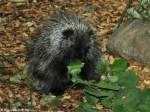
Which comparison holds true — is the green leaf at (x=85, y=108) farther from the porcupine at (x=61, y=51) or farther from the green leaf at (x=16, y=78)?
the green leaf at (x=16, y=78)

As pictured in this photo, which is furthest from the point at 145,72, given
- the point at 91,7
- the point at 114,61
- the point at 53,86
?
the point at 91,7

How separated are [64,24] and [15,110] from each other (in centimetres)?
138

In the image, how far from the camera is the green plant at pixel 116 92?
6941mm

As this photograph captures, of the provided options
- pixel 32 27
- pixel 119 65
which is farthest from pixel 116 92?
pixel 32 27

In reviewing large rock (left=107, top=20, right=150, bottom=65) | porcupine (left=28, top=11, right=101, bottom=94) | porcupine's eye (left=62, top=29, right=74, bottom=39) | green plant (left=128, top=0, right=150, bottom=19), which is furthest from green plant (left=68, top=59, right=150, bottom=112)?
green plant (left=128, top=0, right=150, bottom=19)

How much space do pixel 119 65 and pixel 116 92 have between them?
0.56 m

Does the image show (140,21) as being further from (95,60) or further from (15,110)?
(15,110)

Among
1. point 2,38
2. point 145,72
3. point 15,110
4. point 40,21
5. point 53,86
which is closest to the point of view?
point 15,110

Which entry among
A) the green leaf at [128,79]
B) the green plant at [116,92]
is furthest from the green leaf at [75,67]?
the green leaf at [128,79]

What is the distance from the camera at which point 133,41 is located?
8359mm

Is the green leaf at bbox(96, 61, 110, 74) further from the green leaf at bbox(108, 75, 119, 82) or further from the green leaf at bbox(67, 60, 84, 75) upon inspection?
the green leaf at bbox(67, 60, 84, 75)

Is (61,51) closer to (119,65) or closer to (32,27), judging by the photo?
(119,65)

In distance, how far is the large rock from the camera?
325 inches

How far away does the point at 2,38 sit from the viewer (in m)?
8.75
